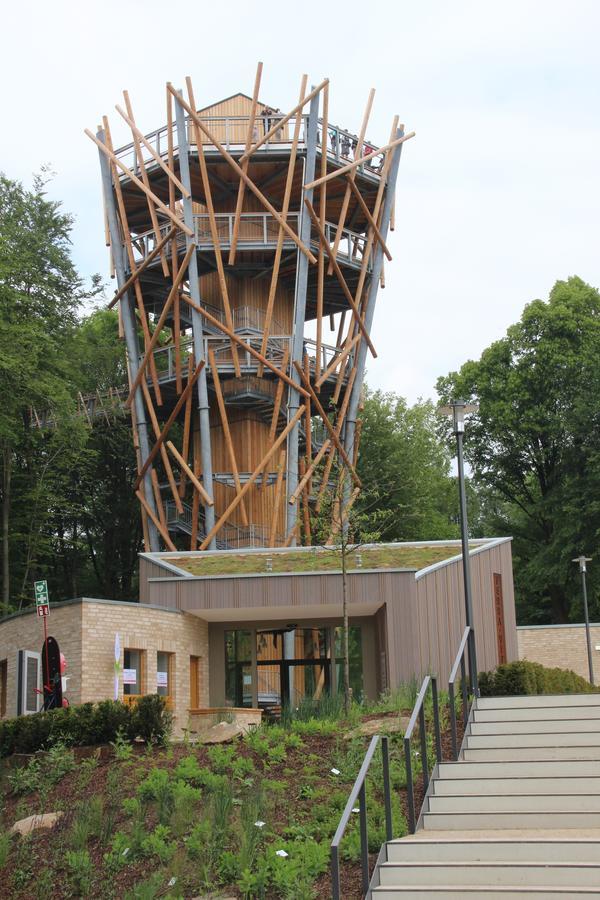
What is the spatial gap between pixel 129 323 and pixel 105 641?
66.3ft

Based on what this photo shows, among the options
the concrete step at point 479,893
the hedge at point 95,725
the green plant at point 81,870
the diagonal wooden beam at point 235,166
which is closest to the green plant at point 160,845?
the green plant at point 81,870

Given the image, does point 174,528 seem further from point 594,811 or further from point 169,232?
point 594,811

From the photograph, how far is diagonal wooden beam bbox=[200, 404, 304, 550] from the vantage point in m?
37.5

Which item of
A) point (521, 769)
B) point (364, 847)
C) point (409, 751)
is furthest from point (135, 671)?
point (364, 847)

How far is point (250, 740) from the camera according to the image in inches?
619

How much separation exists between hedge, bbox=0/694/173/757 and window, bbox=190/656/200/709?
9.30 meters

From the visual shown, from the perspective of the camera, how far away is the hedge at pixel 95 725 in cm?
1678

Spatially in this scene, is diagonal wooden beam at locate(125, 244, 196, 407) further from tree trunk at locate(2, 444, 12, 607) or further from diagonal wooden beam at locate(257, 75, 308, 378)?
tree trunk at locate(2, 444, 12, 607)

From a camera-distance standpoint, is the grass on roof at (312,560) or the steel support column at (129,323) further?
the steel support column at (129,323)

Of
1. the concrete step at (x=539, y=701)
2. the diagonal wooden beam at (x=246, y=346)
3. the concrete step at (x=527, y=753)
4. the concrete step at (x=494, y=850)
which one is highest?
the diagonal wooden beam at (x=246, y=346)

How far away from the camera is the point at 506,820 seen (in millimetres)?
11594

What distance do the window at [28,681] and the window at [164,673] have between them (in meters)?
2.75

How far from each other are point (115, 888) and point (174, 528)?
98.1 ft

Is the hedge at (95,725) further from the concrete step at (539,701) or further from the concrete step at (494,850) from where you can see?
the concrete step at (494,850)
